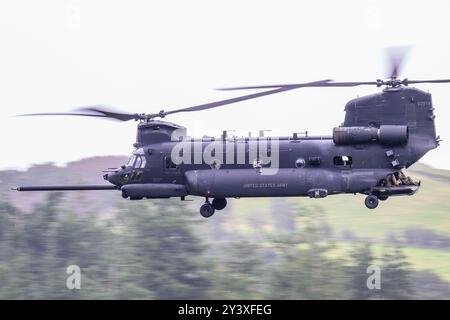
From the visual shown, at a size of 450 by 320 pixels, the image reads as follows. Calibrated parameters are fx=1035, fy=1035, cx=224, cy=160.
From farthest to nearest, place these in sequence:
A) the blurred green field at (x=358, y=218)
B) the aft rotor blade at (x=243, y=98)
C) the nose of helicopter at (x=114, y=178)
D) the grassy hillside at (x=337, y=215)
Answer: the blurred green field at (x=358, y=218), the grassy hillside at (x=337, y=215), the nose of helicopter at (x=114, y=178), the aft rotor blade at (x=243, y=98)

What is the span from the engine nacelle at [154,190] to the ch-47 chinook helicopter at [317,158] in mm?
41

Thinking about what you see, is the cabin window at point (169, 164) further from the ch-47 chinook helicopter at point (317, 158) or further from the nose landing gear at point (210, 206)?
the nose landing gear at point (210, 206)

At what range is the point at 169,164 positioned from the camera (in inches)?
1674

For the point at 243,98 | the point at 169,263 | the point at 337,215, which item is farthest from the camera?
the point at 337,215

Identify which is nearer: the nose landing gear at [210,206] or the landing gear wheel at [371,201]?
the landing gear wheel at [371,201]

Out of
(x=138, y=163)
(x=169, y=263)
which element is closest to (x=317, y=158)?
(x=138, y=163)

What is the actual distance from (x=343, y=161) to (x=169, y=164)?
23.5 feet

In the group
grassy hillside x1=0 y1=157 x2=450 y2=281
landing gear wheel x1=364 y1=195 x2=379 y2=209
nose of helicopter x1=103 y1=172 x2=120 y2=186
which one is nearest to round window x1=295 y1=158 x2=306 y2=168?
landing gear wheel x1=364 y1=195 x2=379 y2=209

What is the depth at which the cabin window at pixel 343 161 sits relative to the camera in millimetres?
40688

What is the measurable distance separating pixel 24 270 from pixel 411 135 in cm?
6775

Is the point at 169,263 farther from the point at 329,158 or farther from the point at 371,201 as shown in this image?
the point at 371,201

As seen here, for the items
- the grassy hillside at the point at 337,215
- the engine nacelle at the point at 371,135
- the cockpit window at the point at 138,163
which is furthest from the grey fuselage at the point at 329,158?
the grassy hillside at the point at 337,215

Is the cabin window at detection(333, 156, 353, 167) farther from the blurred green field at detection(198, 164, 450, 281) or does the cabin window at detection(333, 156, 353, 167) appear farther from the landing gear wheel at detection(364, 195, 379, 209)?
the blurred green field at detection(198, 164, 450, 281)

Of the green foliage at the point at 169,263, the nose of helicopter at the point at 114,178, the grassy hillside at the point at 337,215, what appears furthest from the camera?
the grassy hillside at the point at 337,215
